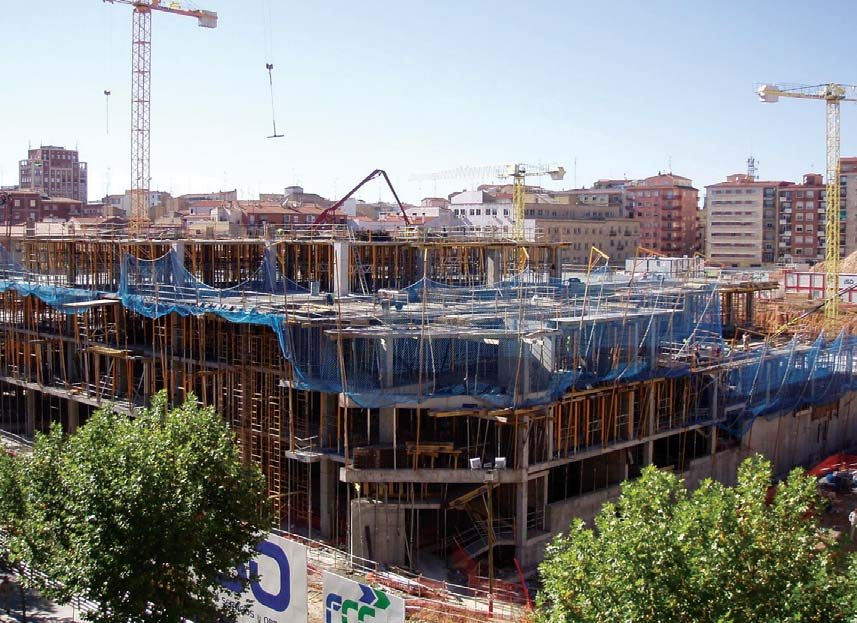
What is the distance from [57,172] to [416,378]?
13026 centimetres

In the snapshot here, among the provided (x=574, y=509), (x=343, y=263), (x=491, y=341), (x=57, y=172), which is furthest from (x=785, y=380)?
(x=57, y=172)

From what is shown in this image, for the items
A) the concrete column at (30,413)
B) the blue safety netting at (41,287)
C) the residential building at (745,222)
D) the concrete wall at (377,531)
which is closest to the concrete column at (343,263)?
the blue safety netting at (41,287)

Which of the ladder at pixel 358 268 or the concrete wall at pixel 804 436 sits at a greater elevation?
the ladder at pixel 358 268

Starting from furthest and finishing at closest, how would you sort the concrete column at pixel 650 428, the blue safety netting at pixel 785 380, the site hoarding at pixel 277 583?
1. the blue safety netting at pixel 785 380
2. the concrete column at pixel 650 428
3. the site hoarding at pixel 277 583

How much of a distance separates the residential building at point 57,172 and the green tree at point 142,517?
5176 inches

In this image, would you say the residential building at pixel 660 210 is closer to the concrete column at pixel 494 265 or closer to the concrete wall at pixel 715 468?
the concrete column at pixel 494 265

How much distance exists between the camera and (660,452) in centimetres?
3303

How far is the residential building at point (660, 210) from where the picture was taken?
111 metres

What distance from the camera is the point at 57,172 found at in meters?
144

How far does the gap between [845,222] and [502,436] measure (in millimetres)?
Answer: 91506

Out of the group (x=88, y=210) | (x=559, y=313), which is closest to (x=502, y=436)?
(x=559, y=313)

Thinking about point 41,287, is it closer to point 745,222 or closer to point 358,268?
point 358,268

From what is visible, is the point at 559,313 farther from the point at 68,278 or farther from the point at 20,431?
the point at 20,431

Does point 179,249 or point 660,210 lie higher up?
point 660,210
